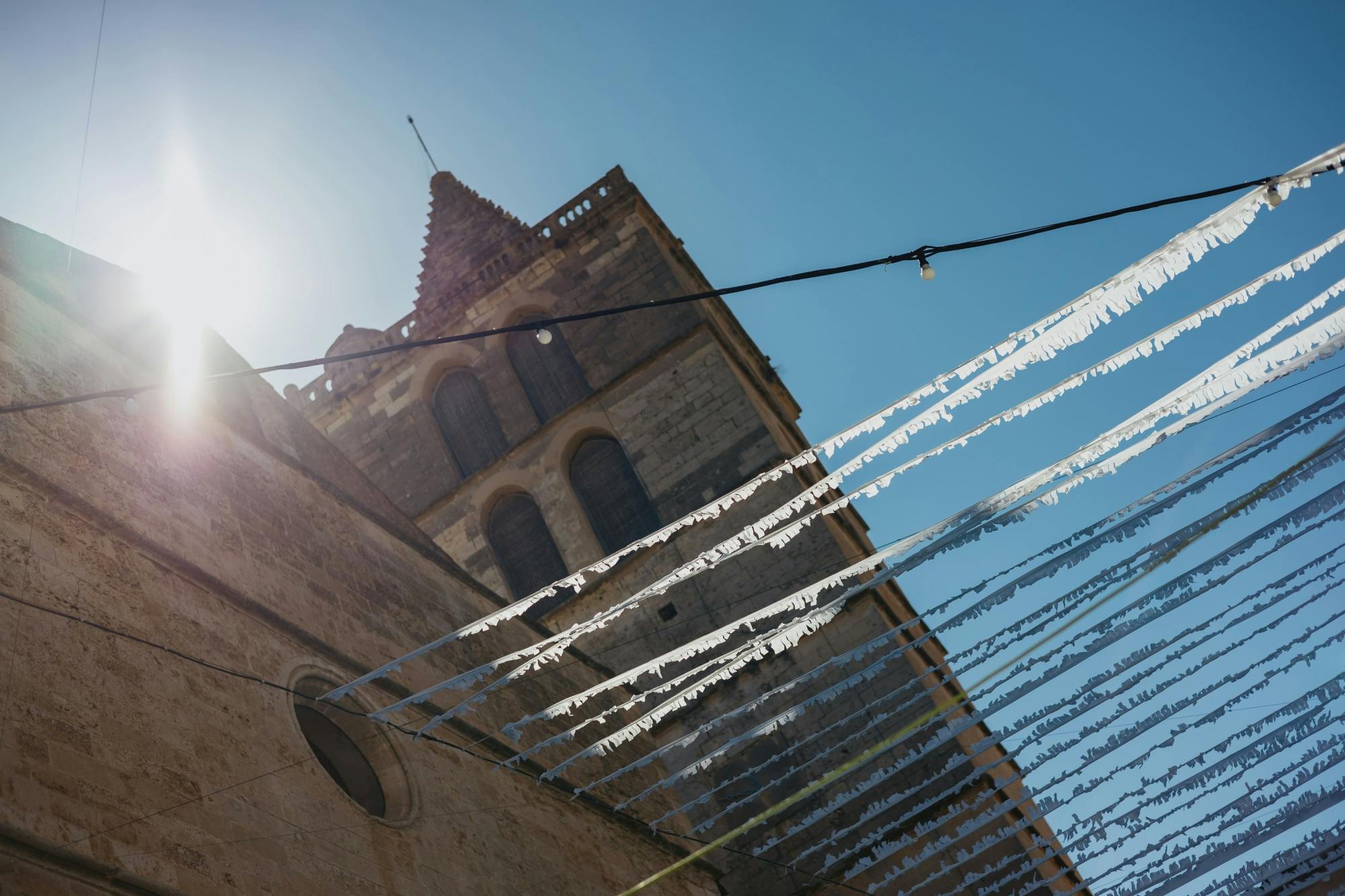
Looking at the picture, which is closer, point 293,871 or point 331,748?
point 293,871

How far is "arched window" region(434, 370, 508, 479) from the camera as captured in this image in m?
19.7

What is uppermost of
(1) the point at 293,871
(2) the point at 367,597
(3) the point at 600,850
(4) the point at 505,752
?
(2) the point at 367,597

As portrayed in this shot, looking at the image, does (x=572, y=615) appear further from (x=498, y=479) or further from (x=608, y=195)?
(x=608, y=195)

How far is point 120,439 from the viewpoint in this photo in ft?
23.4

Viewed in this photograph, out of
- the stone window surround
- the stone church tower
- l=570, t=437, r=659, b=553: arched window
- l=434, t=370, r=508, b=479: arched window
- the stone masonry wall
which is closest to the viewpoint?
the stone masonry wall

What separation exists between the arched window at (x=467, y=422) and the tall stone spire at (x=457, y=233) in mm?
1945

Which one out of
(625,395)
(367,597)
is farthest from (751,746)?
(367,597)

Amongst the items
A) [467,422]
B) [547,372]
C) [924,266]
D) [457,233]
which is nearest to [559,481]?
[547,372]

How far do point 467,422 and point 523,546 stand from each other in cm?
274

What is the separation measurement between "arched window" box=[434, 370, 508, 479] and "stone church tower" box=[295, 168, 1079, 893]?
30 mm

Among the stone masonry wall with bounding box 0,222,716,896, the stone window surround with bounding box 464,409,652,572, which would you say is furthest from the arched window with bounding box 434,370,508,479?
the stone masonry wall with bounding box 0,222,716,896

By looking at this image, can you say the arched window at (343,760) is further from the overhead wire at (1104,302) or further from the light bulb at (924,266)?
the light bulb at (924,266)

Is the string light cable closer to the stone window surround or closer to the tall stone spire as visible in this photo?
the stone window surround

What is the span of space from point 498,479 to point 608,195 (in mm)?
4829
